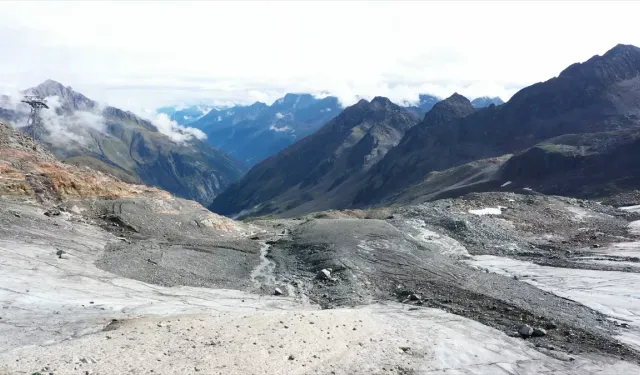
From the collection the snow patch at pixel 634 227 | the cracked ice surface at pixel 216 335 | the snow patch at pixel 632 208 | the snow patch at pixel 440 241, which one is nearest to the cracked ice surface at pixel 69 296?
the cracked ice surface at pixel 216 335

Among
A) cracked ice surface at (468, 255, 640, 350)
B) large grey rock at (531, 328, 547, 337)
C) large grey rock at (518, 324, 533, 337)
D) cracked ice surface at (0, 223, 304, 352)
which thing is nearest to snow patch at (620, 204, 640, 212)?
cracked ice surface at (468, 255, 640, 350)

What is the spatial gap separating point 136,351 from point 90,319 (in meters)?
5.60

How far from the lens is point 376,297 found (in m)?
27.8

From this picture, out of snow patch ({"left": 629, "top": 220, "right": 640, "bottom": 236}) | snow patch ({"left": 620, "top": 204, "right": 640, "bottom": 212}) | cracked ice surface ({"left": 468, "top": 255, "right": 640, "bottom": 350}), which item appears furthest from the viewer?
snow patch ({"left": 620, "top": 204, "right": 640, "bottom": 212})

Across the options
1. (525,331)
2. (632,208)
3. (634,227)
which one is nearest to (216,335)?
(525,331)

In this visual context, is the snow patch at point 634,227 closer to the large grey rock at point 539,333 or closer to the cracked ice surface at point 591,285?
the cracked ice surface at point 591,285

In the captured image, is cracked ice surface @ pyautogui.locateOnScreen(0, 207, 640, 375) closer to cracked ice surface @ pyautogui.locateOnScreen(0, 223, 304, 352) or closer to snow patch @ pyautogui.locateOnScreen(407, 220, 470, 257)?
cracked ice surface @ pyautogui.locateOnScreen(0, 223, 304, 352)

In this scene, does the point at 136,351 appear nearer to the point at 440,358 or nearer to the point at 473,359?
the point at 440,358

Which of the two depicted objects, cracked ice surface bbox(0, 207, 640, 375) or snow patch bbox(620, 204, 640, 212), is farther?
snow patch bbox(620, 204, 640, 212)

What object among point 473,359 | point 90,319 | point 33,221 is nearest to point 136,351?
point 90,319

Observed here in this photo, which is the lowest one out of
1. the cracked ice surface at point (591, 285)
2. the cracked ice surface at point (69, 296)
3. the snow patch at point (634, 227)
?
the cracked ice surface at point (69, 296)

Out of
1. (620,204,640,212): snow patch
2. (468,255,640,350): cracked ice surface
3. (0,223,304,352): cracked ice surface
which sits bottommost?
(0,223,304,352): cracked ice surface

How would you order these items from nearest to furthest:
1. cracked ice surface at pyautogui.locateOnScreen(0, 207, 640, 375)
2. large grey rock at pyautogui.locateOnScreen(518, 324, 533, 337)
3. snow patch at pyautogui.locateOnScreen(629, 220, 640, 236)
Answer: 1. cracked ice surface at pyautogui.locateOnScreen(0, 207, 640, 375)
2. large grey rock at pyautogui.locateOnScreen(518, 324, 533, 337)
3. snow patch at pyautogui.locateOnScreen(629, 220, 640, 236)

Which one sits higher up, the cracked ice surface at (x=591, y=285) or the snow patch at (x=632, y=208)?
the snow patch at (x=632, y=208)
